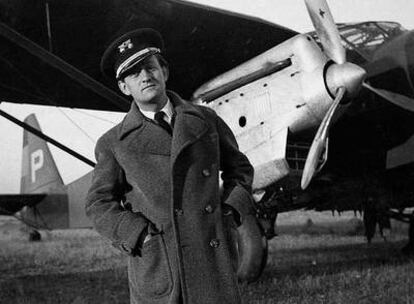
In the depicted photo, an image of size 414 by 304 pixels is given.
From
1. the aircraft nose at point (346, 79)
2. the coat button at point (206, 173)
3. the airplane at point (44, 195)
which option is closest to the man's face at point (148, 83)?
the coat button at point (206, 173)

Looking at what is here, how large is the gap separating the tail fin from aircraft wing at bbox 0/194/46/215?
1.27ft

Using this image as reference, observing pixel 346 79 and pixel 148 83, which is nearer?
pixel 148 83

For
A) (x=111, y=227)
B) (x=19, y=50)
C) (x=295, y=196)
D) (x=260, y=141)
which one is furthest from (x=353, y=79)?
(x=19, y=50)

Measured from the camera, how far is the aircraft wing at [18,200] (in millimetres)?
12125

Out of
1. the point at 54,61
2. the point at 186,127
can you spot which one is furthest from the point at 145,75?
the point at 54,61

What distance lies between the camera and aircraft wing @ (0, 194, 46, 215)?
12.1 m

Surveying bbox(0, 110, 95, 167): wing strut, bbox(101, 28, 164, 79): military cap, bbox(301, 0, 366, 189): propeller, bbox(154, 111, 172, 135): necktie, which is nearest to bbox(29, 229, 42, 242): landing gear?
bbox(0, 110, 95, 167): wing strut

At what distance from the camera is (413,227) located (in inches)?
278

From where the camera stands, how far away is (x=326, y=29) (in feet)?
14.4

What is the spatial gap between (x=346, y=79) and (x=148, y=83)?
2740 millimetres

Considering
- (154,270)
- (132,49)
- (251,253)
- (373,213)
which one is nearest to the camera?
(154,270)

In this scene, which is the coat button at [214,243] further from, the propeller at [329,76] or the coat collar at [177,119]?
the propeller at [329,76]

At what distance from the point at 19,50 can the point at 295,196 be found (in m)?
3.60

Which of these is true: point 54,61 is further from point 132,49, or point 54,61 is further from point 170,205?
point 170,205
